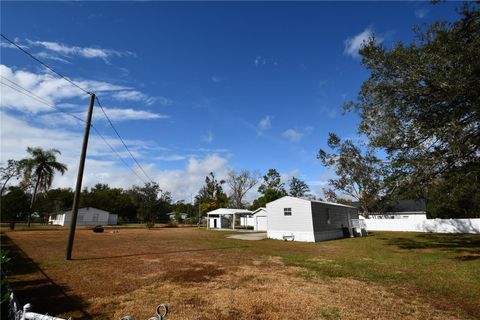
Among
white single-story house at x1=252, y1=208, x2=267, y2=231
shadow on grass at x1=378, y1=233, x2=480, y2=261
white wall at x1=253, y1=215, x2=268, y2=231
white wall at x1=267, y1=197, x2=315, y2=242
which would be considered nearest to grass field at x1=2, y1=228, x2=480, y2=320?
shadow on grass at x1=378, y1=233, x2=480, y2=261

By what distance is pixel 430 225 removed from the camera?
33844mm

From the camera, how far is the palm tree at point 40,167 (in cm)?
4556

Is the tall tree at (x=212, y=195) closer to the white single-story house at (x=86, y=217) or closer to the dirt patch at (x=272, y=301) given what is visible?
the white single-story house at (x=86, y=217)

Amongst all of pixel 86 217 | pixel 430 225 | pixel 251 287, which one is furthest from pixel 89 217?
pixel 430 225

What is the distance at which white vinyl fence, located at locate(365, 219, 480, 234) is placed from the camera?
30.1 m

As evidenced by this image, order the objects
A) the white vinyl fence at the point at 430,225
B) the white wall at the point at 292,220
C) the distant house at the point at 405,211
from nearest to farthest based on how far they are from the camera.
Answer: the white wall at the point at 292,220, the white vinyl fence at the point at 430,225, the distant house at the point at 405,211

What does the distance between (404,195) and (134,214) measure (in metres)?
78.0

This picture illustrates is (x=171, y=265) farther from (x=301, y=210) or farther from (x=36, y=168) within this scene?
(x=36, y=168)

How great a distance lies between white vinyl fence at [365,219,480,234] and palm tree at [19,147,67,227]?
55281 mm

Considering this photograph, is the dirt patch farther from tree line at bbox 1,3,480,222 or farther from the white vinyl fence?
the white vinyl fence

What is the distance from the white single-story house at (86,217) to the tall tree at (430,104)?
59065mm

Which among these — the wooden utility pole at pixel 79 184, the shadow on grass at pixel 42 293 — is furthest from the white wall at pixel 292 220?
the shadow on grass at pixel 42 293

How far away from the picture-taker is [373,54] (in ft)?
52.5

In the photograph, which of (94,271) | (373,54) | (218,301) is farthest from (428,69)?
(94,271)
